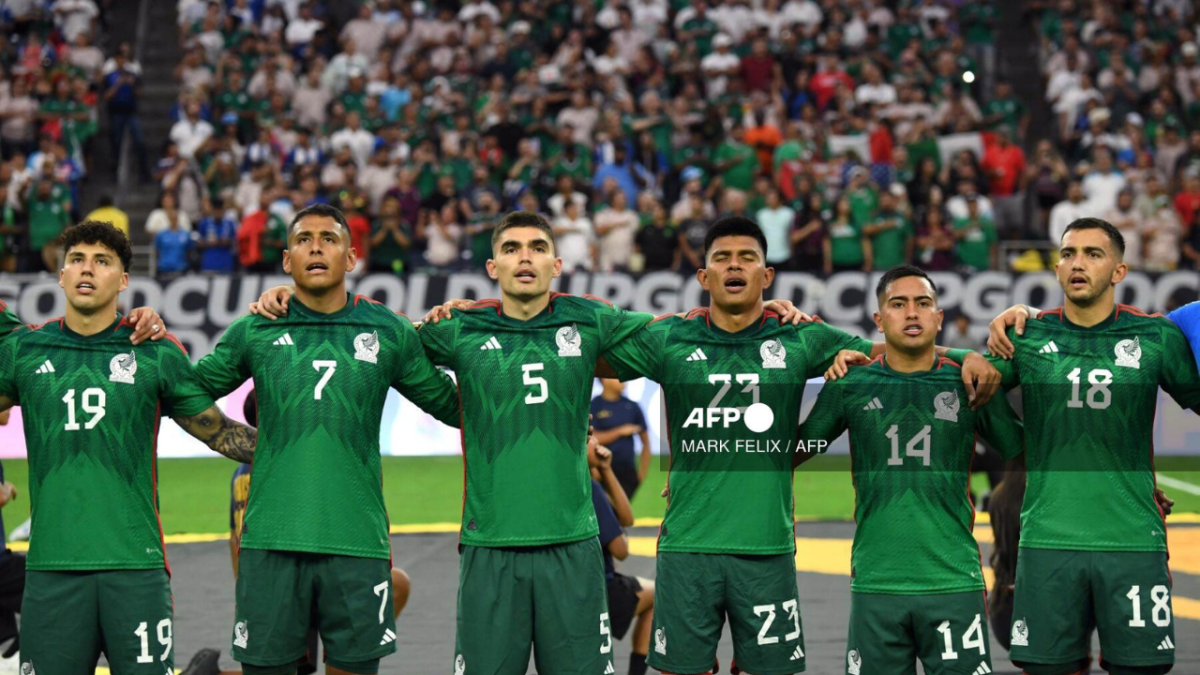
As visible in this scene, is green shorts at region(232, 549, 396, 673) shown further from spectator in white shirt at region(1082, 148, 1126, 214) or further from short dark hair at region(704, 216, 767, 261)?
spectator in white shirt at region(1082, 148, 1126, 214)

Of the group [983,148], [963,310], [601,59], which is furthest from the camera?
[601,59]

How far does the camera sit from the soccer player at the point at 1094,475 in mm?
7465

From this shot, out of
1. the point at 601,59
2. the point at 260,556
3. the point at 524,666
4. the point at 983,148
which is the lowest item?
the point at 524,666

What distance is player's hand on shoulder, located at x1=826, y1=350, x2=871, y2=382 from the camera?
7.55m

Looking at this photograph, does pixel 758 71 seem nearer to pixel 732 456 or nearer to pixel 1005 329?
pixel 1005 329

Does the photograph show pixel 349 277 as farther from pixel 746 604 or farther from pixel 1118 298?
pixel 746 604

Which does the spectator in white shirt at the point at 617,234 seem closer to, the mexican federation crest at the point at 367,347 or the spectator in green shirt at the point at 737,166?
the spectator in green shirt at the point at 737,166

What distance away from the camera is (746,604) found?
24.3 ft

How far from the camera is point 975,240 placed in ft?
72.8

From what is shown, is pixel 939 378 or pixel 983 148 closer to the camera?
pixel 939 378

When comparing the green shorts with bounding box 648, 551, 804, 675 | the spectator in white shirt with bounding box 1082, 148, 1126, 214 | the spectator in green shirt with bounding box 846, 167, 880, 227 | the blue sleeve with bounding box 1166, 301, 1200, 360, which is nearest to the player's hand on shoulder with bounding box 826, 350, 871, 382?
the green shorts with bounding box 648, 551, 804, 675

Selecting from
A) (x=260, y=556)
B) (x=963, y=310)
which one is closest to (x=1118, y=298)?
(x=963, y=310)

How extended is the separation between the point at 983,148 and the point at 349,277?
394 inches

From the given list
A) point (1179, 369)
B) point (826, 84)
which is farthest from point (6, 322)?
point (826, 84)
